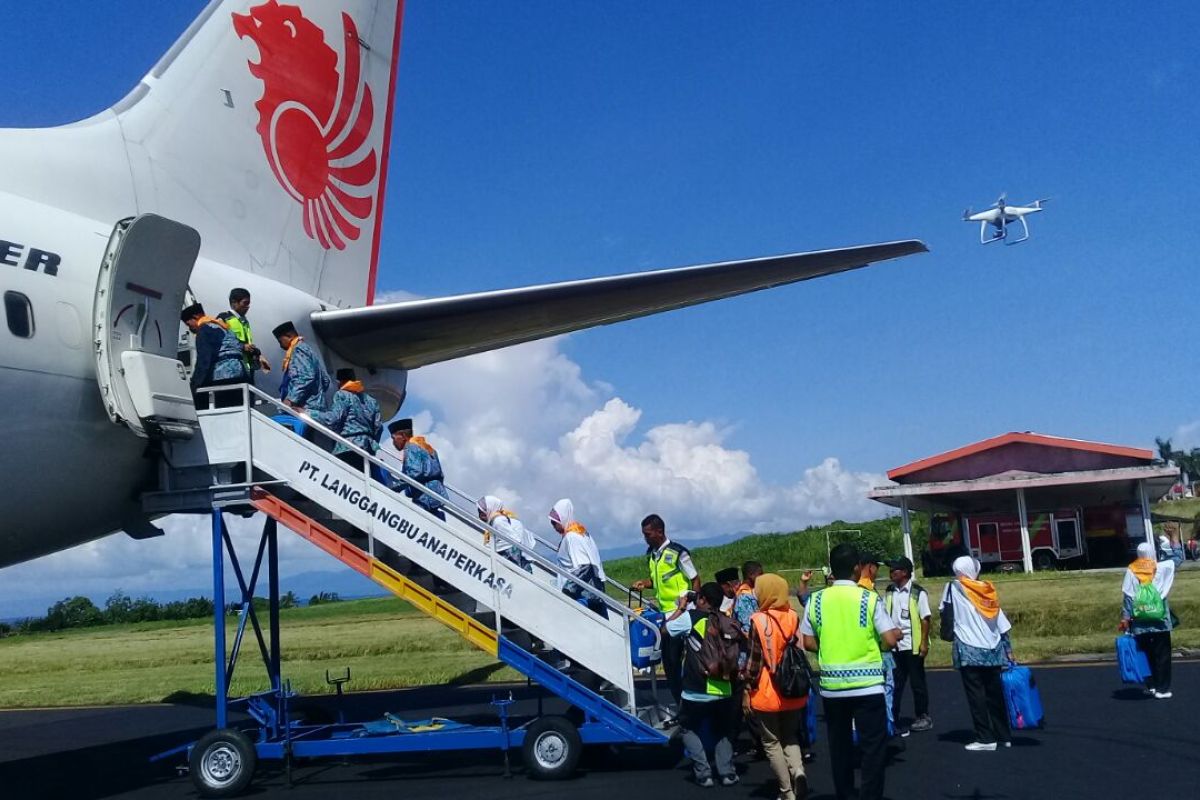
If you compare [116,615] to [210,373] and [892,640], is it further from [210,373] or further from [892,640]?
[892,640]

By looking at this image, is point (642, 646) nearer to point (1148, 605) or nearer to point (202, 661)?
point (1148, 605)

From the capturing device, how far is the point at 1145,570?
12.5 metres

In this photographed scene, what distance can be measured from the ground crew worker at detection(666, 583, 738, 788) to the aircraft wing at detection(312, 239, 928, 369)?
3.36 m

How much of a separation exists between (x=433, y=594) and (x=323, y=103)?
7636mm

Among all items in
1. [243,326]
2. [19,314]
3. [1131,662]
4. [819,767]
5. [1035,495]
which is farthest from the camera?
[1035,495]

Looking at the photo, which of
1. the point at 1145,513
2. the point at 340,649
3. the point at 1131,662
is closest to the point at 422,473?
the point at 1131,662

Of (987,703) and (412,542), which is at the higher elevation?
(412,542)

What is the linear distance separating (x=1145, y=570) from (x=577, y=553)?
690 centimetres

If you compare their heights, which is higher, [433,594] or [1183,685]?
[433,594]

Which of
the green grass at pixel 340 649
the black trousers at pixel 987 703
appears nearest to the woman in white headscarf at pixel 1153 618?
the black trousers at pixel 987 703

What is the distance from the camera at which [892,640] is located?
741 centimetres

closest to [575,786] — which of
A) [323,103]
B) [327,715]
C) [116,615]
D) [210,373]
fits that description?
[327,715]

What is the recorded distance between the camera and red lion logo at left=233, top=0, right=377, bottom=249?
43.9 feet

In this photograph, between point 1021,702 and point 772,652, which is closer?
point 772,652
